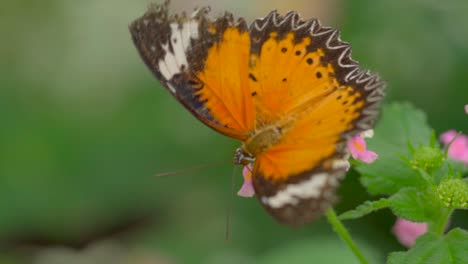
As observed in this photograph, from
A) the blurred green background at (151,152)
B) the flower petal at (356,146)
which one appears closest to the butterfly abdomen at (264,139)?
the flower petal at (356,146)

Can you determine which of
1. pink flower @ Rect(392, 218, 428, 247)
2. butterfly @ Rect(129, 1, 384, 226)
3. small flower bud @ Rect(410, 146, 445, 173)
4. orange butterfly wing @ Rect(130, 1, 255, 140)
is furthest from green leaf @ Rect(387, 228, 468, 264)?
pink flower @ Rect(392, 218, 428, 247)

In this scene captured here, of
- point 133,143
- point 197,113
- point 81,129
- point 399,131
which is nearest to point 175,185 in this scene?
point 133,143

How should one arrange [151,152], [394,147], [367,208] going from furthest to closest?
1. [151,152]
2. [394,147]
3. [367,208]

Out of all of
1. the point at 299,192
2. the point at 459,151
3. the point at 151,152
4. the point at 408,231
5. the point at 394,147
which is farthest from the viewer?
the point at 151,152

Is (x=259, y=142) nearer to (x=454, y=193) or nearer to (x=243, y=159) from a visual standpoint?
(x=243, y=159)

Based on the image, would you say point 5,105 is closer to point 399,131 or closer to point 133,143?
point 133,143

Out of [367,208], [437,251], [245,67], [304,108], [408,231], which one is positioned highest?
[245,67]

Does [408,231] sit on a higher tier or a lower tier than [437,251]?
lower

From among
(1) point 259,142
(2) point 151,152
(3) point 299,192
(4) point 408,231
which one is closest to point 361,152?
(1) point 259,142
